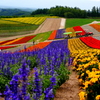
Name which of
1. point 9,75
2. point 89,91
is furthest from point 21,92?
point 9,75

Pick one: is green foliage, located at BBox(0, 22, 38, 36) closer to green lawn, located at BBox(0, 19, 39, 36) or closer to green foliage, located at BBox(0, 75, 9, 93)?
green lawn, located at BBox(0, 19, 39, 36)

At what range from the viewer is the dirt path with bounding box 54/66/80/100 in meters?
7.29

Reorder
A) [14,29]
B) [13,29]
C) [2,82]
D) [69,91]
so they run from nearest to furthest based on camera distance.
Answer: [2,82] < [69,91] < [13,29] < [14,29]

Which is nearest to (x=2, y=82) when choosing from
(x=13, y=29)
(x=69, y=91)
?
(x=69, y=91)

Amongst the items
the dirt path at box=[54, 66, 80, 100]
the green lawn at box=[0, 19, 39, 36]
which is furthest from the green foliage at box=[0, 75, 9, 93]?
the green lawn at box=[0, 19, 39, 36]

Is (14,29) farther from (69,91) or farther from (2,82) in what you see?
(69,91)

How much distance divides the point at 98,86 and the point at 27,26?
78322 millimetres

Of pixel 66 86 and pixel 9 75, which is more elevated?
pixel 9 75

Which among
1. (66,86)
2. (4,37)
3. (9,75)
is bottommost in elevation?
(4,37)

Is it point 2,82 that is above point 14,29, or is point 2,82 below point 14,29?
above

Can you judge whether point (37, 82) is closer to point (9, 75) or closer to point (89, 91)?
point (89, 91)

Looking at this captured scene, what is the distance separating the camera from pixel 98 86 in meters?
5.66

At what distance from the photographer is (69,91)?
808 cm

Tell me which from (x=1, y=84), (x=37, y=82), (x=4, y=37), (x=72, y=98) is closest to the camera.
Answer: (x=37, y=82)
